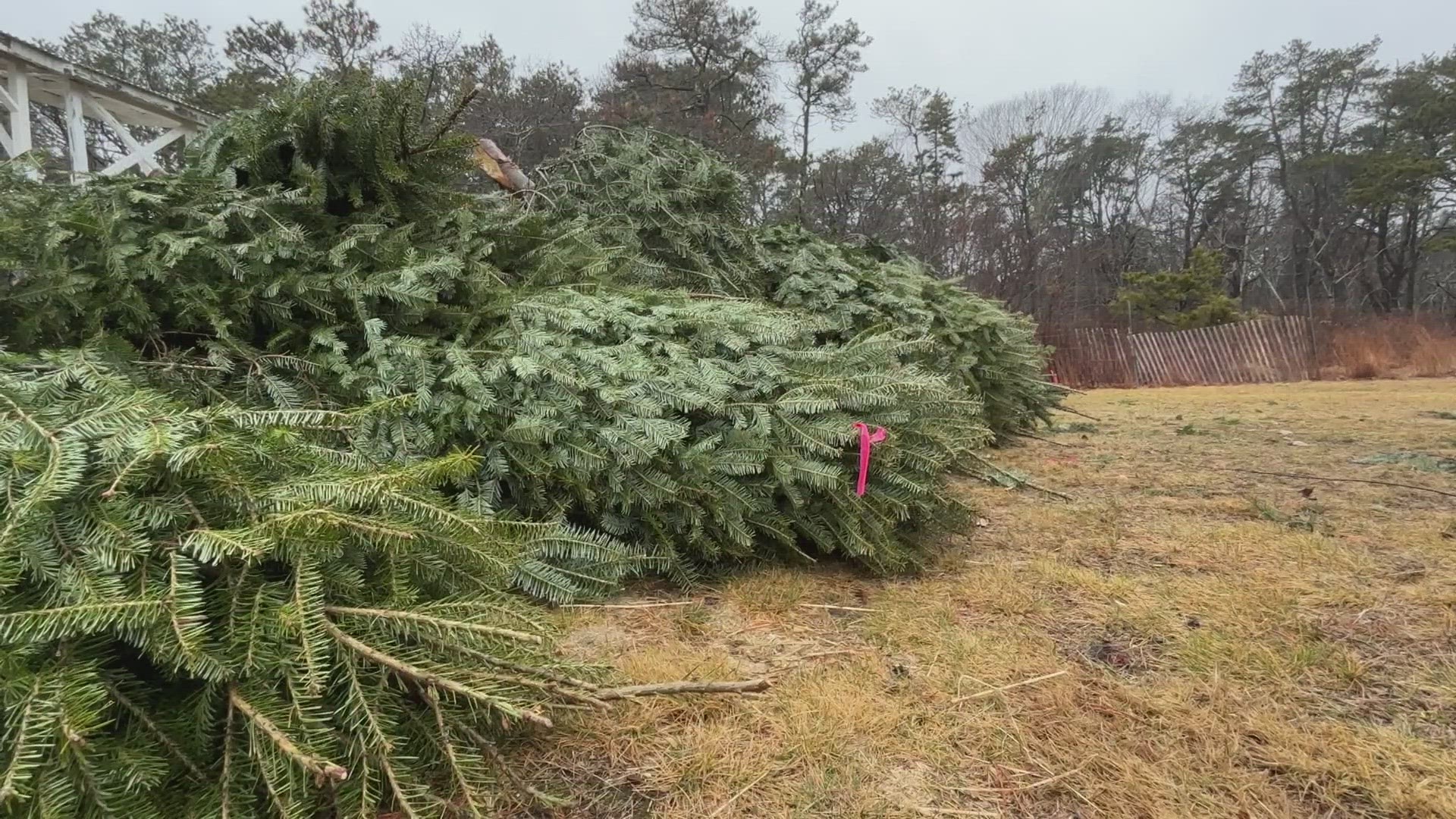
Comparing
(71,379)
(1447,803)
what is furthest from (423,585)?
(1447,803)

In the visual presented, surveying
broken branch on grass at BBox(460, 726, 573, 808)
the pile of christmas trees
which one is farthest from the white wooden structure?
broken branch on grass at BBox(460, 726, 573, 808)

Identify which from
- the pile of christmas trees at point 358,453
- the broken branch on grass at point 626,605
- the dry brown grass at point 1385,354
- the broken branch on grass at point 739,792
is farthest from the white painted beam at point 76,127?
the dry brown grass at point 1385,354

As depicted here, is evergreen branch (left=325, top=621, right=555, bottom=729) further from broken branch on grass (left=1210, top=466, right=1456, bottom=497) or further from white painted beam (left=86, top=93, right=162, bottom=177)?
white painted beam (left=86, top=93, right=162, bottom=177)

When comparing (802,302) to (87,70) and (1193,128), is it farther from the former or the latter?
(1193,128)

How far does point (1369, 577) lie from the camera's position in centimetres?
184

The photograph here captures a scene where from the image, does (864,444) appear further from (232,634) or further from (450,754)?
(232,634)

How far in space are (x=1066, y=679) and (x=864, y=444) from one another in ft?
2.30

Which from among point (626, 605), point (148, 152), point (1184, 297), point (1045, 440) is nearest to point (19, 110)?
point (148, 152)

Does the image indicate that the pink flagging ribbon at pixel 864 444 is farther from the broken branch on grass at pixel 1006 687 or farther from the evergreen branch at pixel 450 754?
the evergreen branch at pixel 450 754

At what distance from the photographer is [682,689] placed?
44.7 inches

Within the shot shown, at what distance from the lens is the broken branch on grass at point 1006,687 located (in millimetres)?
1244

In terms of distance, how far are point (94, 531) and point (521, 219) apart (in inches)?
73.8

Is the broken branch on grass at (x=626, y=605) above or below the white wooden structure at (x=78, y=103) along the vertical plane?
below

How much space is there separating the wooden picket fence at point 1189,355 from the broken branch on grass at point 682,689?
1216 centimetres
